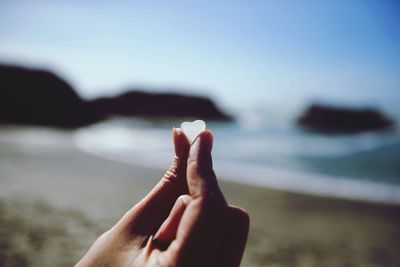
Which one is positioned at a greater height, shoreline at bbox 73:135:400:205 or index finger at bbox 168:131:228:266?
index finger at bbox 168:131:228:266

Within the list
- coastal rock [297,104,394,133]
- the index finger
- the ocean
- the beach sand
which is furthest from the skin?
coastal rock [297,104,394,133]

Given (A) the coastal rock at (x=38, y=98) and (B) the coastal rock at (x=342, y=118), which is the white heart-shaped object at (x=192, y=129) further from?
(B) the coastal rock at (x=342, y=118)

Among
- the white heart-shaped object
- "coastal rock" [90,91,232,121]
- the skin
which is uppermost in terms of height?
the white heart-shaped object

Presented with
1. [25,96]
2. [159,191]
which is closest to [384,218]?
[159,191]

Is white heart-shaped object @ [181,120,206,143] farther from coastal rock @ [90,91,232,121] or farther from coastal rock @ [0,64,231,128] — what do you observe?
coastal rock @ [90,91,232,121]

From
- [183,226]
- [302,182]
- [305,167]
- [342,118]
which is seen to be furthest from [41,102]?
[183,226]

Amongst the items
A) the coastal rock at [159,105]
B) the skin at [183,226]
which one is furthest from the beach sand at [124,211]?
the coastal rock at [159,105]

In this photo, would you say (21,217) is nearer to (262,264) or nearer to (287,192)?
(262,264)
